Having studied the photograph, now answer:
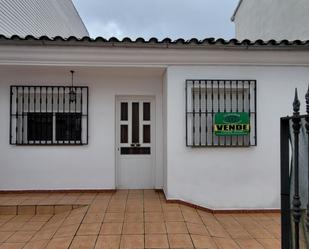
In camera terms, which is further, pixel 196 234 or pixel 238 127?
pixel 238 127

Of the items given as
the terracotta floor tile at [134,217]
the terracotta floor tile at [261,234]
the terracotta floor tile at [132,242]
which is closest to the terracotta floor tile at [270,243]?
the terracotta floor tile at [261,234]

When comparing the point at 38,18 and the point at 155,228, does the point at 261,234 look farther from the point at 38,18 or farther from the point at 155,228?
the point at 38,18

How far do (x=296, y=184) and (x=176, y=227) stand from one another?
304cm

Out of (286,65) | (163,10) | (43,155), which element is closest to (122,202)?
(43,155)

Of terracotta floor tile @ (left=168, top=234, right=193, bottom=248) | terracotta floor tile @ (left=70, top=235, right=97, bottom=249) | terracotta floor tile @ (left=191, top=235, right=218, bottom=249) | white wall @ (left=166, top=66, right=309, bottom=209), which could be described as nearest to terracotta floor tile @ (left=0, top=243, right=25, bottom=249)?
terracotta floor tile @ (left=70, top=235, right=97, bottom=249)

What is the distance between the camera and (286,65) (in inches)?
237

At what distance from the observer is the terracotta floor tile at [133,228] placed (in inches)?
175

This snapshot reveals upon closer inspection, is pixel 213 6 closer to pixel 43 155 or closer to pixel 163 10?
pixel 163 10

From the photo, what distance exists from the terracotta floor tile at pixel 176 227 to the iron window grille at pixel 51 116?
9.59 ft

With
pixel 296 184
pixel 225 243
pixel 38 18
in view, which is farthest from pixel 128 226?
pixel 38 18

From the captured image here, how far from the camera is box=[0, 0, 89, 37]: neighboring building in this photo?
8547 millimetres

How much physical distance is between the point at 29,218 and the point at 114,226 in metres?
1.84

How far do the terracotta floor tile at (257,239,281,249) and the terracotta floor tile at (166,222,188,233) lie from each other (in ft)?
3.61

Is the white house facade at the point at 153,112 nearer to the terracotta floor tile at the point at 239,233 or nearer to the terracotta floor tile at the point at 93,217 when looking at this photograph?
the terracotta floor tile at the point at 239,233
